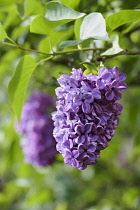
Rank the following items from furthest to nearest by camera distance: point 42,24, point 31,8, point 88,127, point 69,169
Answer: point 69,169 → point 31,8 → point 42,24 → point 88,127

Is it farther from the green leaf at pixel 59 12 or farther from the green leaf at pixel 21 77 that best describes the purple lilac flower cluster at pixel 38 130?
the green leaf at pixel 59 12

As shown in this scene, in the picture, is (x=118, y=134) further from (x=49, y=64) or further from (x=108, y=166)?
(x=49, y=64)

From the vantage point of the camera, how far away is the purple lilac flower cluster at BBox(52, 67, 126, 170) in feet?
3.03

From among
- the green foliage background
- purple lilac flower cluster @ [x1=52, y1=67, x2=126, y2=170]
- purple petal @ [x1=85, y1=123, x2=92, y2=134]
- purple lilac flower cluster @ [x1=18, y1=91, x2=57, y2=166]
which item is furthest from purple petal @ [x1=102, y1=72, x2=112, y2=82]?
purple lilac flower cluster @ [x1=18, y1=91, x2=57, y2=166]

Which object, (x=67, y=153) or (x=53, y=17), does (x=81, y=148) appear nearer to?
(x=67, y=153)

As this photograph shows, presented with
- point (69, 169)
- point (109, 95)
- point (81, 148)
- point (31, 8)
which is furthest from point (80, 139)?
point (69, 169)

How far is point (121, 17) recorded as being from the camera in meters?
1.05

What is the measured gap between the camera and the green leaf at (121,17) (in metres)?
1.02

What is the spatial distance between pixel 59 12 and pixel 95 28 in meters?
0.11

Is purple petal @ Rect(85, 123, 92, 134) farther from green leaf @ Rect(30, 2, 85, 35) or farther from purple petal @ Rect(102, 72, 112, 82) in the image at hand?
green leaf @ Rect(30, 2, 85, 35)

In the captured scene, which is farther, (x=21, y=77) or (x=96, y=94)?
(x=21, y=77)

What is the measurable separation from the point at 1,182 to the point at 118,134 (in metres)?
1.03

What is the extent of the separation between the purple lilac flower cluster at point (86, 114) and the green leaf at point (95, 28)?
89mm

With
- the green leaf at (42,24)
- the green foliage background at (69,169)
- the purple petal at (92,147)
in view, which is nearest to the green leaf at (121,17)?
the green leaf at (42,24)
